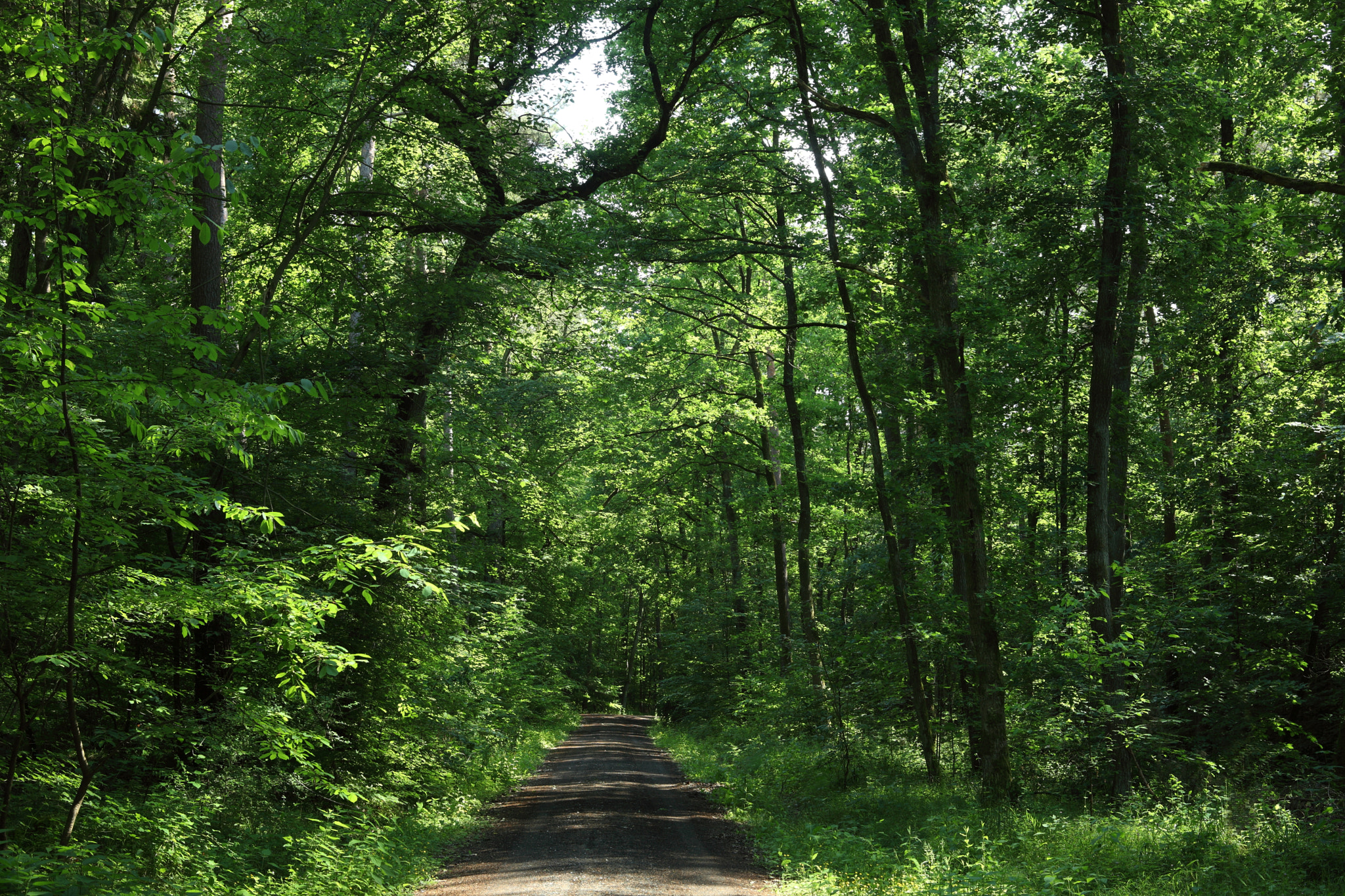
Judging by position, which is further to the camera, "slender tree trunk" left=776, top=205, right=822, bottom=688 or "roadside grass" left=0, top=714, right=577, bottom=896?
"slender tree trunk" left=776, top=205, right=822, bottom=688

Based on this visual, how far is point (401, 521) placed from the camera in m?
10.8

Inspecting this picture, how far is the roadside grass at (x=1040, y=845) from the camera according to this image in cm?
726

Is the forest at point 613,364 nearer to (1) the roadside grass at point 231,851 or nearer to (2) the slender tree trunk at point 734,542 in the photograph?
(1) the roadside grass at point 231,851

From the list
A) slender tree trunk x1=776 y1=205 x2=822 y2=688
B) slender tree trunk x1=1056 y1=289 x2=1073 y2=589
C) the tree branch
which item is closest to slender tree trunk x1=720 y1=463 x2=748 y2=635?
slender tree trunk x1=776 y1=205 x2=822 y2=688

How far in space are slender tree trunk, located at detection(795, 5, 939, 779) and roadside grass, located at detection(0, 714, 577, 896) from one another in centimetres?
710

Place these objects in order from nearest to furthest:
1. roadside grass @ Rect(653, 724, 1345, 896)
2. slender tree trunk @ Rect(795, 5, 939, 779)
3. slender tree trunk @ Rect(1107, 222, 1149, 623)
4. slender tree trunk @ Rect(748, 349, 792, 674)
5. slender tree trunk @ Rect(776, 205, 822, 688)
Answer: roadside grass @ Rect(653, 724, 1345, 896) → slender tree trunk @ Rect(1107, 222, 1149, 623) → slender tree trunk @ Rect(795, 5, 939, 779) → slender tree trunk @ Rect(776, 205, 822, 688) → slender tree trunk @ Rect(748, 349, 792, 674)

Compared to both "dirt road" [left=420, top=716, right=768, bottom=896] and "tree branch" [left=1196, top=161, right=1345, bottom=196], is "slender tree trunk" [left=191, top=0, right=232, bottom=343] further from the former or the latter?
"tree branch" [left=1196, top=161, right=1345, bottom=196]

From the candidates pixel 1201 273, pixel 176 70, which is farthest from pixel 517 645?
pixel 1201 273

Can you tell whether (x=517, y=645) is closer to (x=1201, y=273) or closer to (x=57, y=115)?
(x=1201, y=273)

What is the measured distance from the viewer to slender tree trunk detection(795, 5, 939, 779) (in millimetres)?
13117

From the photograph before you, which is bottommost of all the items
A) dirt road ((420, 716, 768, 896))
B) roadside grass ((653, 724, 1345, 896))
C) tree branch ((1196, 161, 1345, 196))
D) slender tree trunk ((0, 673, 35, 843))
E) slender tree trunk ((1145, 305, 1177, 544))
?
dirt road ((420, 716, 768, 896))

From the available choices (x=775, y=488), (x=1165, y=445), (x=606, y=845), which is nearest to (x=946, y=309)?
(x=1165, y=445)

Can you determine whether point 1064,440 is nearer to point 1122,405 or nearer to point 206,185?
point 1122,405

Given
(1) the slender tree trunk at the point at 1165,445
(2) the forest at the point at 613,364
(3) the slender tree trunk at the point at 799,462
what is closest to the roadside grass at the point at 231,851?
(2) the forest at the point at 613,364
